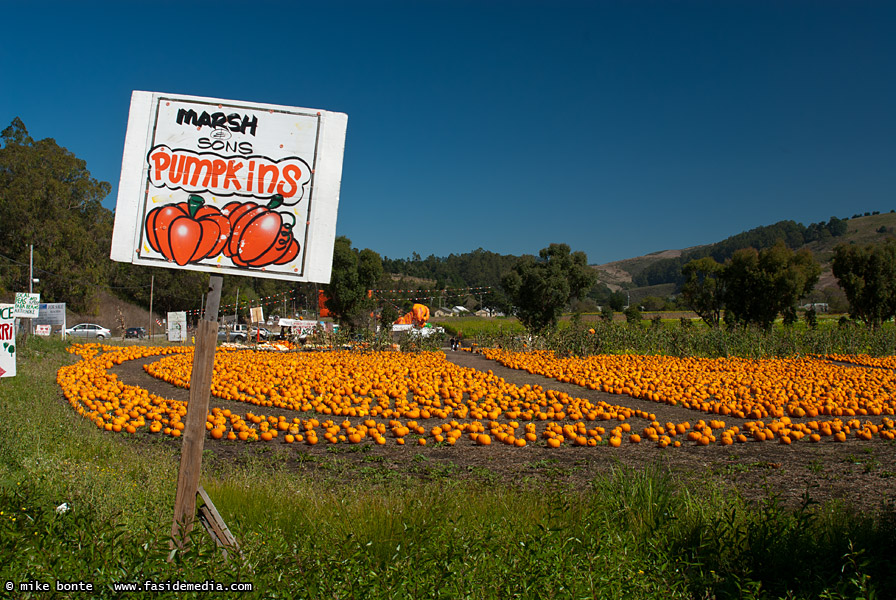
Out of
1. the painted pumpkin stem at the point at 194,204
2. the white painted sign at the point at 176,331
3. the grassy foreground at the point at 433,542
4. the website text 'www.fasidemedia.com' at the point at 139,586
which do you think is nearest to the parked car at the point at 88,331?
the white painted sign at the point at 176,331

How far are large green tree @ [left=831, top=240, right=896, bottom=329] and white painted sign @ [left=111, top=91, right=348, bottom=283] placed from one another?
1417 inches

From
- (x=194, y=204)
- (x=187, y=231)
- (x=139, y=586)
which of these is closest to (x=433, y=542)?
(x=139, y=586)

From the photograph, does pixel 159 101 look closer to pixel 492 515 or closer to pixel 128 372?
pixel 492 515

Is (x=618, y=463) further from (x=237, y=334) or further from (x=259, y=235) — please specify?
(x=237, y=334)

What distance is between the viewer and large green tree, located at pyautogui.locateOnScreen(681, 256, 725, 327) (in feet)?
126

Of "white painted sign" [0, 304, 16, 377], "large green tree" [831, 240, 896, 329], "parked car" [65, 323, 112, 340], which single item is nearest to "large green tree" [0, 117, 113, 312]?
"parked car" [65, 323, 112, 340]

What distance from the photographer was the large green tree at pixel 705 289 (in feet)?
126

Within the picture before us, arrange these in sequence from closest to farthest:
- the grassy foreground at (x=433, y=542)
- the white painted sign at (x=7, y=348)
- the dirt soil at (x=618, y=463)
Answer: the grassy foreground at (x=433, y=542)
the dirt soil at (x=618, y=463)
the white painted sign at (x=7, y=348)

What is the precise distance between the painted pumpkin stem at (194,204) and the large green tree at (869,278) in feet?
120

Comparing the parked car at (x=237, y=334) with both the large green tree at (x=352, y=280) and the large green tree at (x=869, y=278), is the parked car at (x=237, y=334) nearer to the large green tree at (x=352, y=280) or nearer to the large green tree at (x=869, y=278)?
the large green tree at (x=352, y=280)

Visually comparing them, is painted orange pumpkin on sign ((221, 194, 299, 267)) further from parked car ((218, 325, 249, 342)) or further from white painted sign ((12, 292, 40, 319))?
parked car ((218, 325, 249, 342))

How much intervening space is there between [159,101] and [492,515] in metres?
3.31

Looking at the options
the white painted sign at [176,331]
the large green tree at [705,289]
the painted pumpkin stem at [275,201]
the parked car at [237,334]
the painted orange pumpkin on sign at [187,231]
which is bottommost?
the parked car at [237,334]

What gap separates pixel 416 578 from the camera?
272 cm
